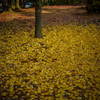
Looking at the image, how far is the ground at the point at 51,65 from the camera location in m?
3.68

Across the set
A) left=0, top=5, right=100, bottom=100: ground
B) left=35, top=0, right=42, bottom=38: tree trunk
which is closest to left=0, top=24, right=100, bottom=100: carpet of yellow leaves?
left=0, top=5, right=100, bottom=100: ground

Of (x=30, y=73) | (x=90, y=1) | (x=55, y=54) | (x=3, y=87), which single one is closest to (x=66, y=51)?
(x=55, y=54)

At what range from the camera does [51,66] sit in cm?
509

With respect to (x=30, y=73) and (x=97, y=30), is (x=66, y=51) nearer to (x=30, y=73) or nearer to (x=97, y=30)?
(x=30, y=73)

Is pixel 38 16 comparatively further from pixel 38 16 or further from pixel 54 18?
pixel 54 18

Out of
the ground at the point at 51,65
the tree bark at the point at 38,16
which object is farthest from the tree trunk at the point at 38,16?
the ground at the point at 51,65

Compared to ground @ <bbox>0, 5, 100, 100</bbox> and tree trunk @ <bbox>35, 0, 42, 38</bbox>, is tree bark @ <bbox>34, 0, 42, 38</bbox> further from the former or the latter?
ground @ <bbox>0, 5, 100, 100</bbox>

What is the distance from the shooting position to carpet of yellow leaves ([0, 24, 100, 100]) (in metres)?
3.67

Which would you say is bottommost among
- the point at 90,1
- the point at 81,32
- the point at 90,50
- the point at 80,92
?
the point at 80,92

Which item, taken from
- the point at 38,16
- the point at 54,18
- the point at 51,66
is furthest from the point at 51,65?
the point at 54,18

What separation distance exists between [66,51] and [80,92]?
9.50ft

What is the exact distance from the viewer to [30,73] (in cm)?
459

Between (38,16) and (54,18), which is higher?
(54,18)

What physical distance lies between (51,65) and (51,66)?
0.08 metres
